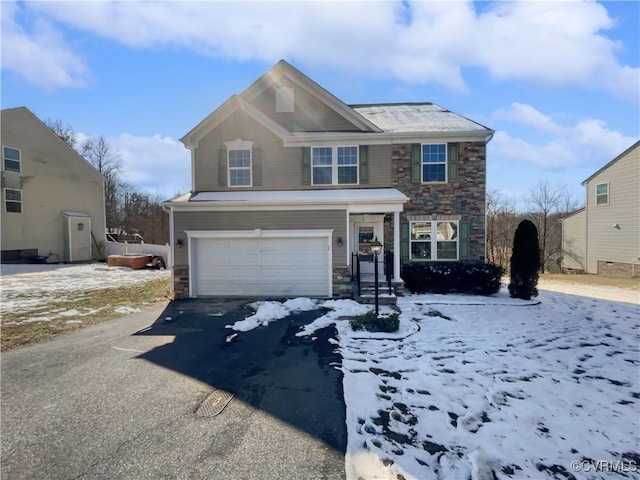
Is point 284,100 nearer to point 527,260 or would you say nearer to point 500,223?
point 527,260

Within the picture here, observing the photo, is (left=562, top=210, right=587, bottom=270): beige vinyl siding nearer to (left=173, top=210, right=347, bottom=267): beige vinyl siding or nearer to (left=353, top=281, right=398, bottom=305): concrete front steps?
(left=353, top=281, right=398, bottom=305): concrete front steps

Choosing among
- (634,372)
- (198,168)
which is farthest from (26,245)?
(634,372)

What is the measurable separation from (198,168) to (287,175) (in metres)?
3.33

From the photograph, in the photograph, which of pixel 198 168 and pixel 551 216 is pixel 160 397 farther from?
pixel 551 216

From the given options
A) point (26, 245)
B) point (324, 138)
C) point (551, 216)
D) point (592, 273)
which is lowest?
point (592, 273)

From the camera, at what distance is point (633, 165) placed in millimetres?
17328

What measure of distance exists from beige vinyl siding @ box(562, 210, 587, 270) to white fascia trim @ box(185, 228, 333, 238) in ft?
67.1

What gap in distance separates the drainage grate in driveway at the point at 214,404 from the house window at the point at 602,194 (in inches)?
950

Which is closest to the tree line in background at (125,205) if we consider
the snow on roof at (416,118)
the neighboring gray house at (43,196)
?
the neighboring gray house at (43,196)

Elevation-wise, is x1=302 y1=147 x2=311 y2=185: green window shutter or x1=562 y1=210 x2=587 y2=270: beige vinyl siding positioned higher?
x1=302 y1=147 x2=311 y2=185: green window shutter

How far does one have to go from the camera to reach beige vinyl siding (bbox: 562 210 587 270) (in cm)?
2129

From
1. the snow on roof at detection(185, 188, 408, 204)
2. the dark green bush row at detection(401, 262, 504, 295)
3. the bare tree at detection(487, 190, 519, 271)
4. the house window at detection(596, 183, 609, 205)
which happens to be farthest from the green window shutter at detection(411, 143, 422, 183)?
the bare tree at detection(487, 190, 519, 271)

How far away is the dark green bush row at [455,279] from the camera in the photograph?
10594 mm

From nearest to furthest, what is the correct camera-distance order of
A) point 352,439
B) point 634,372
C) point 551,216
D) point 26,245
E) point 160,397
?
1. point 352,439
2. point 160,397
3. point 634,372
4. point 26,245
5. point 551,216
